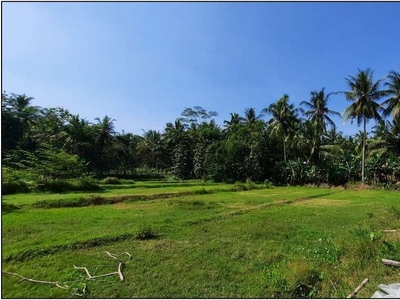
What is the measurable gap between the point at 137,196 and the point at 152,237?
412 inches

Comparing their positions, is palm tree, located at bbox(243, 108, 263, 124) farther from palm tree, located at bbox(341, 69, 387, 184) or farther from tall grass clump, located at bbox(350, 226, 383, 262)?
tall grass clump, located at bbox(350, 226, 383, 262)

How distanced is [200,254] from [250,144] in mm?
32869

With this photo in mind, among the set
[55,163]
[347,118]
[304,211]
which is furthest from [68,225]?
[347,118]

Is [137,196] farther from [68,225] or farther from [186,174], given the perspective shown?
[186,174]

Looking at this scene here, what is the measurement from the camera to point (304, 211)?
604 inches

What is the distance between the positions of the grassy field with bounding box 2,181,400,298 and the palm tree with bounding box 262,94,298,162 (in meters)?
25.7

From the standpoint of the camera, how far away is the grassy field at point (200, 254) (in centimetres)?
576

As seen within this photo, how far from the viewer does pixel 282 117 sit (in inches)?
1500

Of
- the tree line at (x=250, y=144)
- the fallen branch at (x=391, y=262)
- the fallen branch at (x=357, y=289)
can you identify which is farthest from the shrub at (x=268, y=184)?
the fallen branch at (x=357, y=289)

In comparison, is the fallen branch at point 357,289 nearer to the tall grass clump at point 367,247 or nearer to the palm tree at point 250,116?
the tall grass clump at point 367,247

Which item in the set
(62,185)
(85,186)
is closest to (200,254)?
(62,185)

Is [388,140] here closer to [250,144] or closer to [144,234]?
[250,144]

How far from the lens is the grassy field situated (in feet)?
18.9

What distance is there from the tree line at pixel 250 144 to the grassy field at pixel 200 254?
18484 mm
